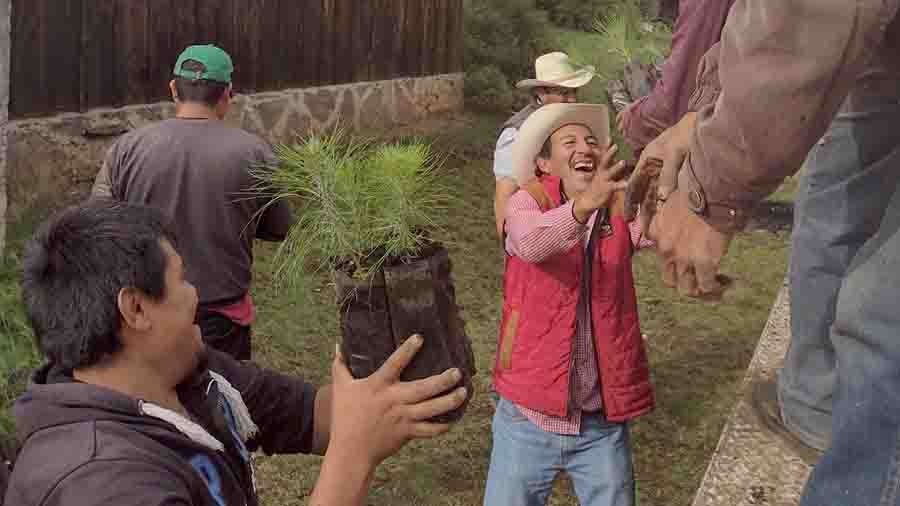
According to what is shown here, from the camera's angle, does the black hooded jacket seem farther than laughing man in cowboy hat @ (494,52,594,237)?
No

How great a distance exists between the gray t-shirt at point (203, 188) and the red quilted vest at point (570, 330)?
3.98 feet

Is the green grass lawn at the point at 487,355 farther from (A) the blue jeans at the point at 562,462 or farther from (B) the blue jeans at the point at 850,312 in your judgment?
(B) the blue jeans at the point at 850,312

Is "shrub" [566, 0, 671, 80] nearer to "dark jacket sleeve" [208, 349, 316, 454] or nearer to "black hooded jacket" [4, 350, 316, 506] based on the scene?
"dark jacket sleeve" [208, 349, 316, 454]

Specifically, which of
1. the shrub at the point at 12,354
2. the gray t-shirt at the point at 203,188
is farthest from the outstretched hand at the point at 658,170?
the gray t-shirt at the point at 203,188

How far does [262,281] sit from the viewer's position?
635 centimetres

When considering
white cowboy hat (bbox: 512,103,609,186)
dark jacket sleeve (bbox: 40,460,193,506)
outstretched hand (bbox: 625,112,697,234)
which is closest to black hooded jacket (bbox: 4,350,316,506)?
dark jacket sleeve (bbox: 40,460,193,506)

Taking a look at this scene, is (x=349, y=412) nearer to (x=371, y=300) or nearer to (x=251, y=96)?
(x=371, y=300)

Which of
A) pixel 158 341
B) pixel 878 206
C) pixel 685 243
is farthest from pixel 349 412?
pixel 878 206

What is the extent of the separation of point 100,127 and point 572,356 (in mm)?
4802

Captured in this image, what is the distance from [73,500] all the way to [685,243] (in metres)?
1.17

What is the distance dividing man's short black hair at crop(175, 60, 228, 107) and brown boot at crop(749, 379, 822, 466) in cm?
242

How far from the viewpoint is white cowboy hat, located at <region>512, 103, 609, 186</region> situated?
3148mm

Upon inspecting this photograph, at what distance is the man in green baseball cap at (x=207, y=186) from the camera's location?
3812 millimetres

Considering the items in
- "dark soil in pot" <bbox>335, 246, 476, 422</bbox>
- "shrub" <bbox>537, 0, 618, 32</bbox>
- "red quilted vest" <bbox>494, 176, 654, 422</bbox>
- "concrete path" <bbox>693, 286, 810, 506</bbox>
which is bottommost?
"concrete path" <bbox>693, 286, 810, 506</bbox>
